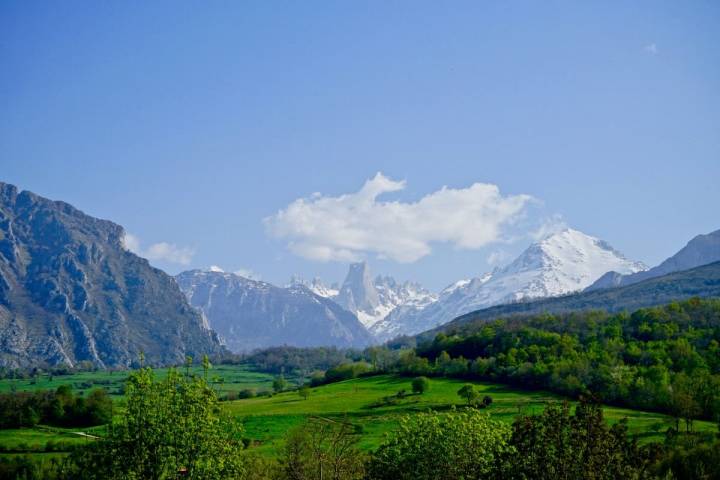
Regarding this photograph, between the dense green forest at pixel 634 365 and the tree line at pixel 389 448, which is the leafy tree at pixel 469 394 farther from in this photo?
the tree line at pixel 389 448

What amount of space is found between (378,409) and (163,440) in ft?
350

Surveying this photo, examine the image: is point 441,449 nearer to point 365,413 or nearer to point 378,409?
point 365,413

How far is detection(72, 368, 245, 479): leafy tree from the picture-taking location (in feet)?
168

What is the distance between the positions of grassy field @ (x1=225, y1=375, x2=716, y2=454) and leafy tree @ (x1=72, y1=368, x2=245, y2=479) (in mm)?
57730

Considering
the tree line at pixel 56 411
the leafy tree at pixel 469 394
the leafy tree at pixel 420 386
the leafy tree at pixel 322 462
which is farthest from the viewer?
the leafy tree at pixel 420 386

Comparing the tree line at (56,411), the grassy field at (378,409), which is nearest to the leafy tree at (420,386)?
the grassy field at (378,409)

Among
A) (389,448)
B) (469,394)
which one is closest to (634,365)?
(469,394)

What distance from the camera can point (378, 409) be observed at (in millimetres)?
154375

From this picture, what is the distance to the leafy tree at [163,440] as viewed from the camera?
168 feet

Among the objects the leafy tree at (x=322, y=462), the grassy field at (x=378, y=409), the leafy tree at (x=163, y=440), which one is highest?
the leafy tree at (x=163, y=440)

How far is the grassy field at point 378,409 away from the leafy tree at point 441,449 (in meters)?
47.0

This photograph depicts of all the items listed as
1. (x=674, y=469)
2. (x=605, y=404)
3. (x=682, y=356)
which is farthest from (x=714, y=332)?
(x=674, y=469)

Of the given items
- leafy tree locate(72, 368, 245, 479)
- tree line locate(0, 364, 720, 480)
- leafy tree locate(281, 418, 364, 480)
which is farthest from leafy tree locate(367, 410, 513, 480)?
leafy tree locate(72, 368, 245, 479)

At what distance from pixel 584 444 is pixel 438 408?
107810mm
